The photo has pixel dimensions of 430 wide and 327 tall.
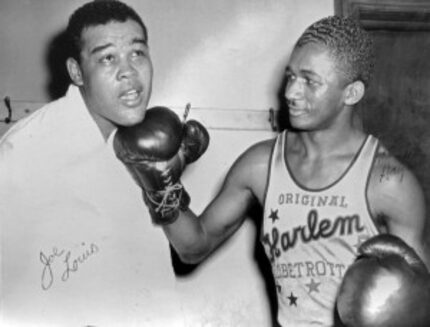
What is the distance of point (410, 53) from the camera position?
268 cm

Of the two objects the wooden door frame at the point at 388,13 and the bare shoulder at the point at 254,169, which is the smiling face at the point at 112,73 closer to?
the bare shoulder at the point at 254,169

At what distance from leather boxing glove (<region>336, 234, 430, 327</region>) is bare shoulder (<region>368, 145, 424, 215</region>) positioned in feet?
0.87

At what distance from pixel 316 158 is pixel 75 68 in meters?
0.75

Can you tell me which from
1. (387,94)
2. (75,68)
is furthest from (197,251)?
(387,94)

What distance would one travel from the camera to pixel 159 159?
1.80m

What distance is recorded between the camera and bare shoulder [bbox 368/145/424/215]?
1.75m

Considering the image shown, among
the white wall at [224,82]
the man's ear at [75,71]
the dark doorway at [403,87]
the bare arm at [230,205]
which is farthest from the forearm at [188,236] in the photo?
the dark doorway at [403,87]

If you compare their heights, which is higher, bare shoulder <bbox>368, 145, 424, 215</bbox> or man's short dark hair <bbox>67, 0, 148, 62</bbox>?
man's short dark hair <bbox>67, 0, 148, 62</bbox>

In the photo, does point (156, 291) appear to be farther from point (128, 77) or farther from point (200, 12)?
point (200, 12)

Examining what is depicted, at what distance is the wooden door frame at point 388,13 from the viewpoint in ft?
8.04

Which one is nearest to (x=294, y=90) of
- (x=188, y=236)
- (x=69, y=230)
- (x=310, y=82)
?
(x=310, y=82)

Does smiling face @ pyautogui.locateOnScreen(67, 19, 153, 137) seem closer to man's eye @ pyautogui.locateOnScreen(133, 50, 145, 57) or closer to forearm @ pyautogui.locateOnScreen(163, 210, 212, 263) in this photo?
man's eye @ pyautogui.locateOnScreen(133, 50, 145, 57)
